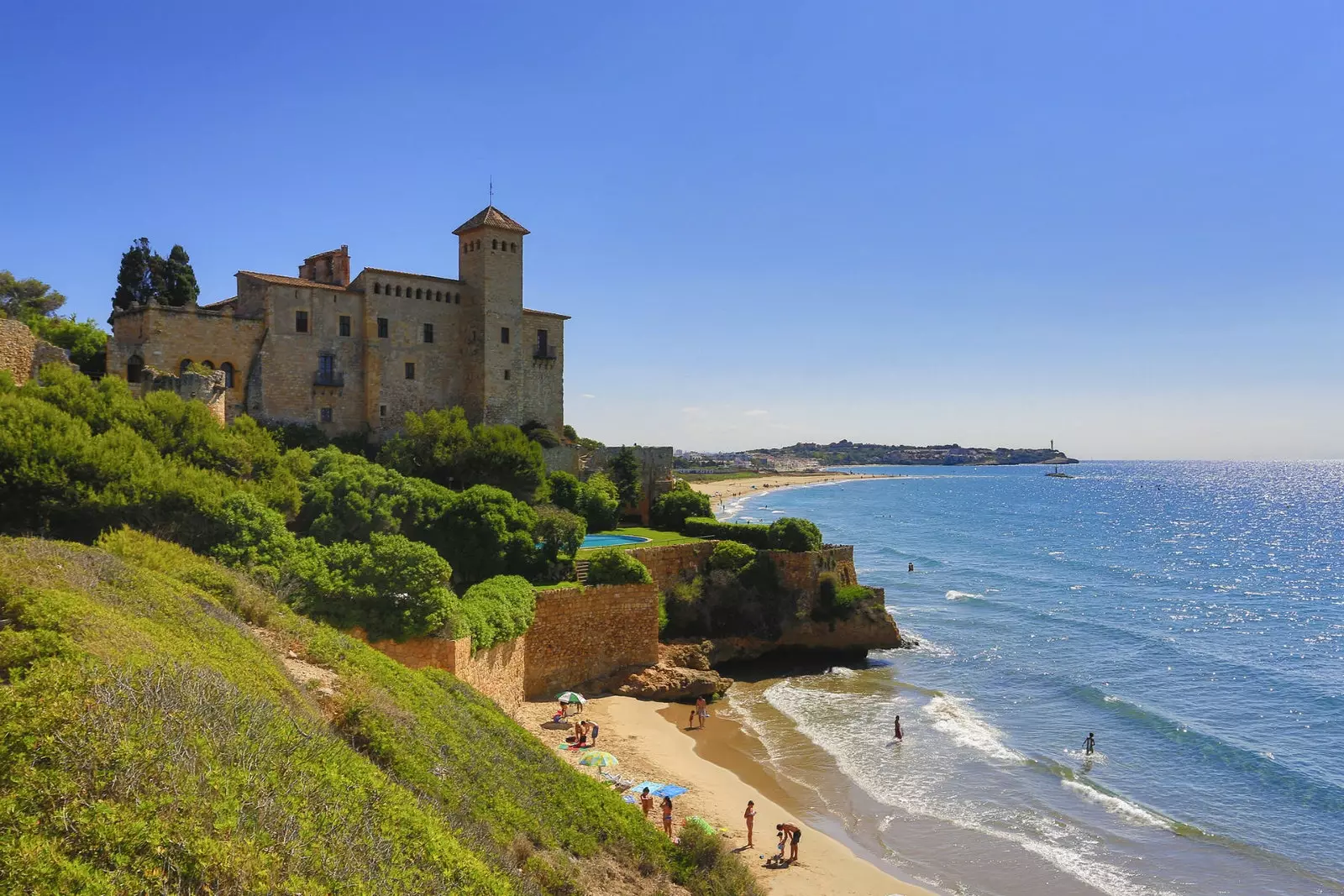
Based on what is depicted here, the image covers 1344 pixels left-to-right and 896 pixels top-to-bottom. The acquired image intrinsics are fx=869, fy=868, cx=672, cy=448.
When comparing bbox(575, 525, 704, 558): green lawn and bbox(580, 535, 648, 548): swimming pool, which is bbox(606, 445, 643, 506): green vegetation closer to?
bbox(575, 525, 704, 558): green lawn

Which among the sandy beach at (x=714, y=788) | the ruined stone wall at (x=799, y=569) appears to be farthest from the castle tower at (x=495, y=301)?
the sandy beach at (x=714, y=788)

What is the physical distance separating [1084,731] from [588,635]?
1573 cm

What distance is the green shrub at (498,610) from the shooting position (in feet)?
75.1

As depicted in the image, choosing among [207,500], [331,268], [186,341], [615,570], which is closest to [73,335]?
[186,341]

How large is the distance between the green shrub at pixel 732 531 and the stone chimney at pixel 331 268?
1928cm

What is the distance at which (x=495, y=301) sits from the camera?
4091cm

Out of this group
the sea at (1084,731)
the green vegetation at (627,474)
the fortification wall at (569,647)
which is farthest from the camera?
the green vegetation at (627,474)

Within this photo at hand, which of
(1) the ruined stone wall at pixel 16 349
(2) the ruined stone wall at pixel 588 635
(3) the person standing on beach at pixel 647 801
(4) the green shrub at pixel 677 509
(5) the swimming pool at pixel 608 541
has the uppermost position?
(1) the ruined stone wall at pixel 16 349

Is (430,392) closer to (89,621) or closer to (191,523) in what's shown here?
(191,523)

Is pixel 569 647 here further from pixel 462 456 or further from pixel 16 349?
pixel 16 349

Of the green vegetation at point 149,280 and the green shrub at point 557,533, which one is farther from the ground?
the green vegetation at point 149,280

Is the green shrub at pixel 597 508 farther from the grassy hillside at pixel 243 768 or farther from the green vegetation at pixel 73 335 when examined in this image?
the grassy hillside at pixel 243 768

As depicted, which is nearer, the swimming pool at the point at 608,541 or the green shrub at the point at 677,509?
the swimming pool at the point at 608,541

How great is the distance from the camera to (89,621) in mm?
9773
